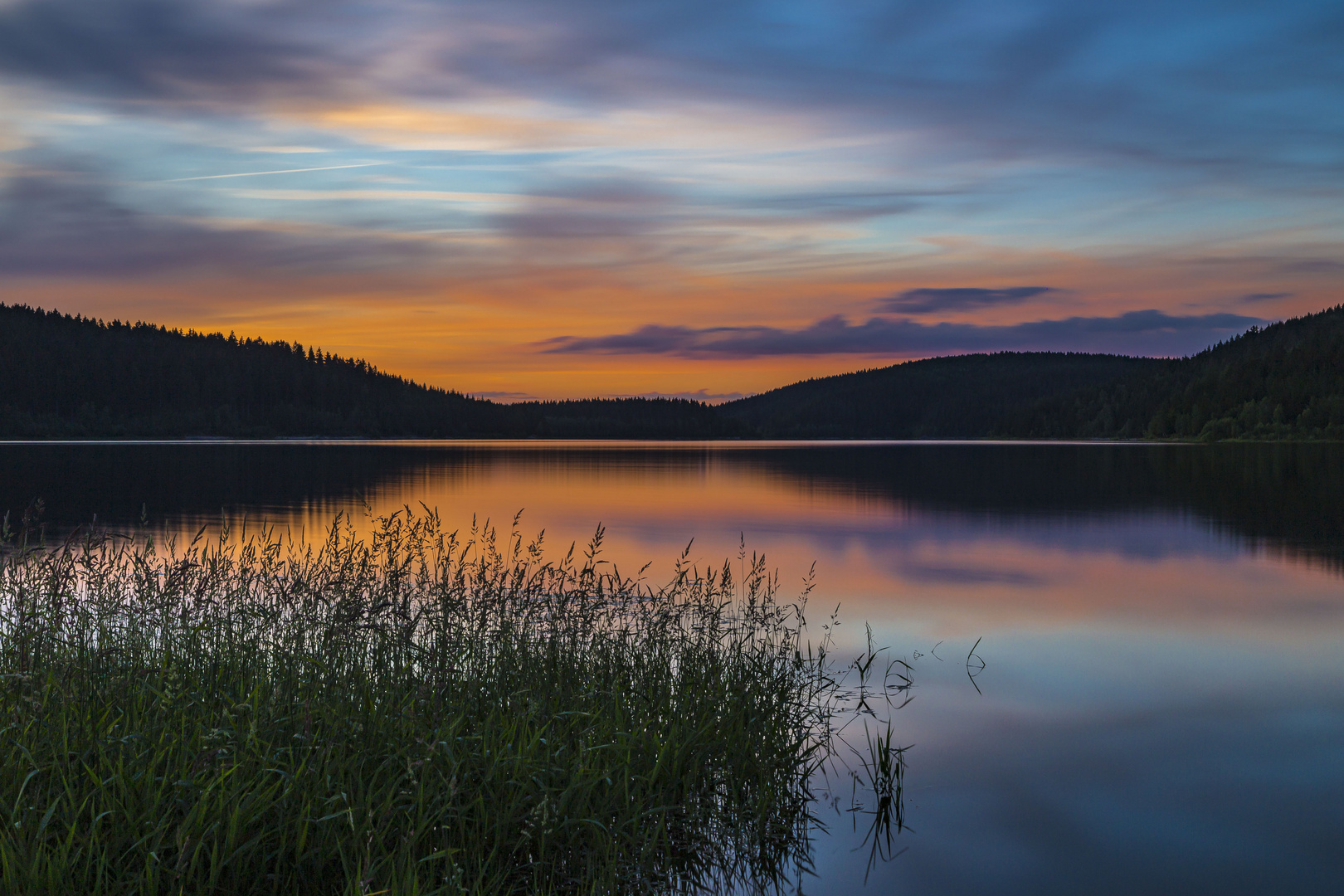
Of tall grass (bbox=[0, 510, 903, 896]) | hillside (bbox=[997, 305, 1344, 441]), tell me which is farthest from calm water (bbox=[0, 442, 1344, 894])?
hillside (bbox=[997, 305, 1344, 441])

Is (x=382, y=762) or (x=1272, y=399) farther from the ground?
(x=1272, y=399)

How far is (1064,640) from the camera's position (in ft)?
56.7

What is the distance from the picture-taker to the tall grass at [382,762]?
231 inches

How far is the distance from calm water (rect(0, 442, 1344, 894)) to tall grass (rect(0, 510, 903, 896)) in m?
1.31

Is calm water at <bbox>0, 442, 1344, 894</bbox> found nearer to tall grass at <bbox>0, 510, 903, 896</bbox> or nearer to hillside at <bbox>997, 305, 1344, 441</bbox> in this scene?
tall grass at <bbox>0, 510, 903, 896</bbox>

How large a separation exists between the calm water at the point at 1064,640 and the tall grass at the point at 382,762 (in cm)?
131

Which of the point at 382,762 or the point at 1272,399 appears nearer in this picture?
the point at 382,762

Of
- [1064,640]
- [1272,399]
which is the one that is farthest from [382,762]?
[1272,399]

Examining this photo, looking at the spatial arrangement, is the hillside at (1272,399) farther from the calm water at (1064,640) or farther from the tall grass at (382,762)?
the tall grass at (382,762)

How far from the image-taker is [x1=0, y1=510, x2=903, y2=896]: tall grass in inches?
231

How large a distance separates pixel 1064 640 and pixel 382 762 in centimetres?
1406

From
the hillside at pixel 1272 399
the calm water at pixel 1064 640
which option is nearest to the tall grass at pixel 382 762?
the calm water at pixel 1064 640

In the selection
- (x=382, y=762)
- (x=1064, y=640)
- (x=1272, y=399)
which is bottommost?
(x=1064, y=640)

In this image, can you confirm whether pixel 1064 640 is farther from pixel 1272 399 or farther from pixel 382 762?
pixel 1272 399
